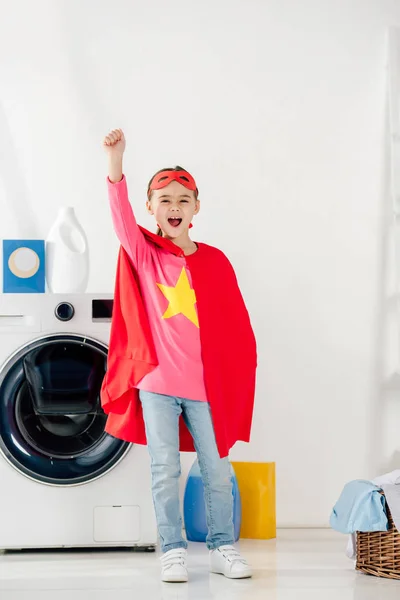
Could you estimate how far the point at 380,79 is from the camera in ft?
10.9

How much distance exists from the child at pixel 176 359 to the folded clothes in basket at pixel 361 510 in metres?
0.32

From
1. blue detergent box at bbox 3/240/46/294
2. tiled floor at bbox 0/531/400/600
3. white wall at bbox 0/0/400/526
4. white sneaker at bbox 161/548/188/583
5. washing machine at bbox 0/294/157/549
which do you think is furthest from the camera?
white wall at bbox 0/0/400/526

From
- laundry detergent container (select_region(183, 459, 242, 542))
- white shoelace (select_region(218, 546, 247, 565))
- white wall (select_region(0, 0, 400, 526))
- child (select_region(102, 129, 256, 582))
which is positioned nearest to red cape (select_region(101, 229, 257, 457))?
child (select_region(102, 129, 256, 582))

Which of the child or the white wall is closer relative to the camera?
the child

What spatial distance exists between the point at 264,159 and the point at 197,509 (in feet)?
4.61

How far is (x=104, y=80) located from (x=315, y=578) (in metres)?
2.09

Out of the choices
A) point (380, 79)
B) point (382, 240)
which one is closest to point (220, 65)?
point (380, 79)

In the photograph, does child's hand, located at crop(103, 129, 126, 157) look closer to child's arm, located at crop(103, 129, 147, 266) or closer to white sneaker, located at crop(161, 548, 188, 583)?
child's arm, located at crop(103, 129, 147, 266)

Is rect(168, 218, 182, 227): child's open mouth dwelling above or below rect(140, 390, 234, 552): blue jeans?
above

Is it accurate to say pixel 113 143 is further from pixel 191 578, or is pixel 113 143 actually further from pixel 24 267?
pixel 191 578

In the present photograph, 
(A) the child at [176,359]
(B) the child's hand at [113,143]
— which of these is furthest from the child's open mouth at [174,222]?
(B) the child's hand at [113,143]

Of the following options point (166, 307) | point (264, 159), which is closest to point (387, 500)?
point (166, 307)

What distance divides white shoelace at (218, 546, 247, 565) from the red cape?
257mm

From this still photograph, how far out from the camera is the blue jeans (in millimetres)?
2182
